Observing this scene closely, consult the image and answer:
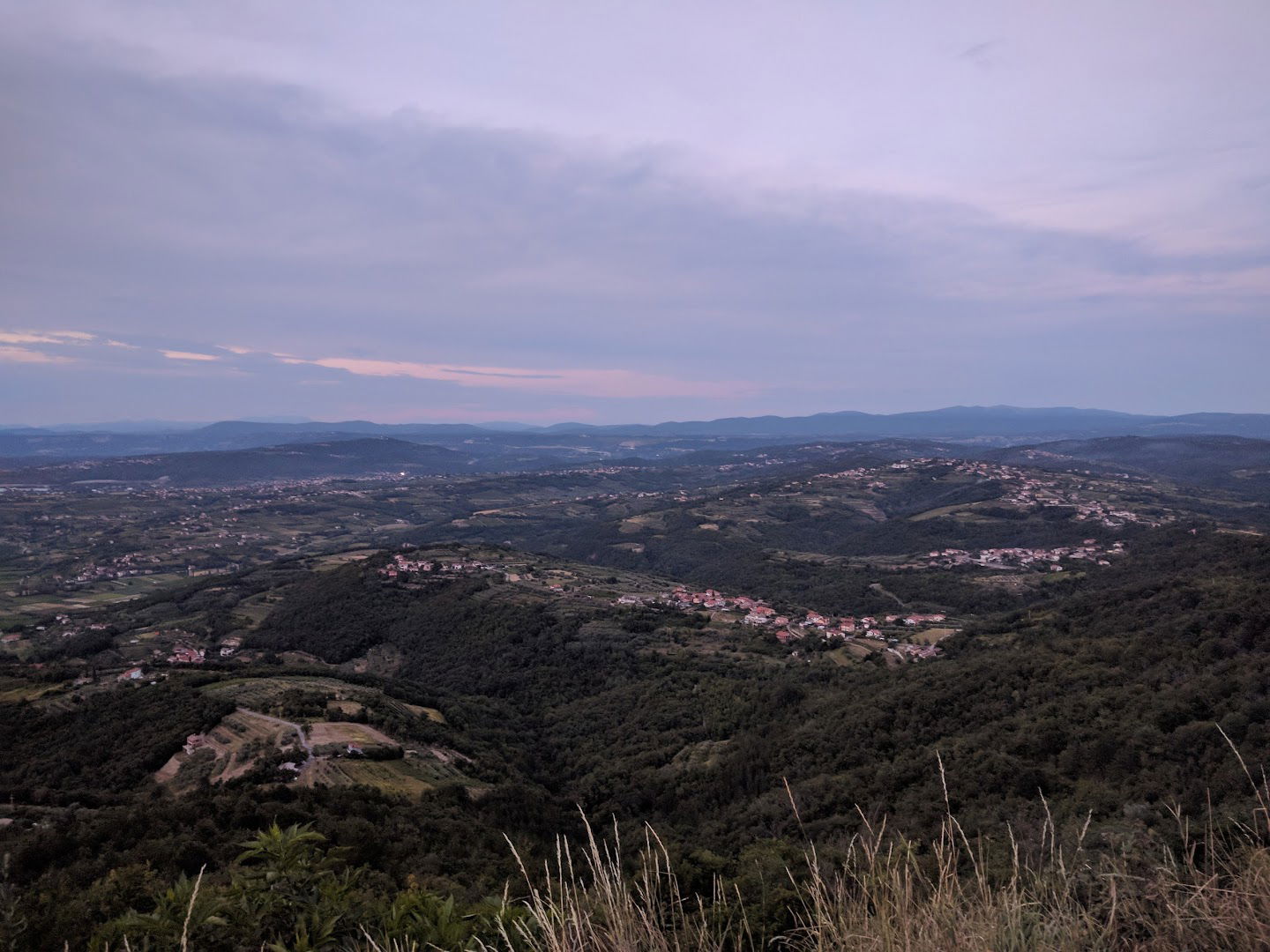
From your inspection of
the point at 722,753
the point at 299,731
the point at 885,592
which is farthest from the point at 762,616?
the point at 299,731

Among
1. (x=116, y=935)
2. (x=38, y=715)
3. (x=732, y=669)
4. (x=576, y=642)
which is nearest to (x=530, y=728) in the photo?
(x=576, y=642)

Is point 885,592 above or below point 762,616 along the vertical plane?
below

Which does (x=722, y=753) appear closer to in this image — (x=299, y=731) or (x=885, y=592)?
(x=299, y=731)

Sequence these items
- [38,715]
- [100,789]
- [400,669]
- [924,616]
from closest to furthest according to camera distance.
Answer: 1. [100,789]
2. [38,715]
3. [400,669]
4. [924,616]

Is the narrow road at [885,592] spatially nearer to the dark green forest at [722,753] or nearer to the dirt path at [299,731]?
the dark green forest at [722,753]

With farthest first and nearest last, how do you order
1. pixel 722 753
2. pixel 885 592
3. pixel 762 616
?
pixel 885 592, pixel 762 616, pixel 722 753

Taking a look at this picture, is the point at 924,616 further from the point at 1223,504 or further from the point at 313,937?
the point at 1223,504

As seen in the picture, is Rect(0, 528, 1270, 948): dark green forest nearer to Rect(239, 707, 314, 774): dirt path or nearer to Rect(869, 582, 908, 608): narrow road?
Rect(239, 707, 314, 774): dirt path

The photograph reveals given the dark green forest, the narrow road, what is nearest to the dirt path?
the dark green forest

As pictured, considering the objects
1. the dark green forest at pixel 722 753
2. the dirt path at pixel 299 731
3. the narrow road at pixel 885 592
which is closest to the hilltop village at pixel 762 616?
the dark green forest at pixel 722 753

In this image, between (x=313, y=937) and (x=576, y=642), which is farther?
(x=576, y=642)

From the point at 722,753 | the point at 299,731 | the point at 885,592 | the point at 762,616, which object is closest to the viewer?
the point at 299,731
